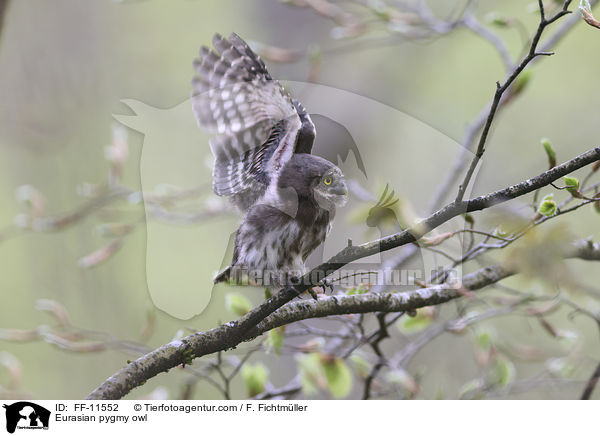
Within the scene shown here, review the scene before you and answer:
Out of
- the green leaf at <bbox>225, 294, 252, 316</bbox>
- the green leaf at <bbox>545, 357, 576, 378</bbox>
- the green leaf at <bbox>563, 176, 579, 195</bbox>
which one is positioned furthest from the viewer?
the green leaf at <bbox>545, 357, 576, 378</bbox>

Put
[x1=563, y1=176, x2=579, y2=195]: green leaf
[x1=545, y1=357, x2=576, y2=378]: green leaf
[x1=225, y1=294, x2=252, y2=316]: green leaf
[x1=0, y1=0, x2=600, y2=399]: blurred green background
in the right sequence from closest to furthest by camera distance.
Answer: [x1=563, y1=176, x2=579, y2=195]: green leaf, [x1=225, y1=294, x2=252, y2=316]: green leaf, [x1=545, y1=357, x2=576, y2=378]: green leaf, [x1=0, y1=0, x2=600, y2=399]: blurred green background

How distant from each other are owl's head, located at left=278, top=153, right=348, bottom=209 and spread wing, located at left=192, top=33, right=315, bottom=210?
0.01m

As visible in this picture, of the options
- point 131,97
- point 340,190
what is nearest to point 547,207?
point 340,190

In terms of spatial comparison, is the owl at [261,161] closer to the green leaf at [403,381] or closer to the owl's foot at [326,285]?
the owl's foot at [326,285]

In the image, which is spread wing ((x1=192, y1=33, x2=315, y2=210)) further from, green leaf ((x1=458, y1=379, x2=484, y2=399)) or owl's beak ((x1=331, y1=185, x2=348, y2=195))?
green leaf ((x1=458, y1=379, x2=484, y2=399))

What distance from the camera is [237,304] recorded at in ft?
1.91

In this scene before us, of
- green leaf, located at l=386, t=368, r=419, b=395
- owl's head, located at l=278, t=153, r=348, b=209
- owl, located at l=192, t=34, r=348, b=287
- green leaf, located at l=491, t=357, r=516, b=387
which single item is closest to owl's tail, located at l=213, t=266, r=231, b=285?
owl, located at l=192, t=34, r=348, b=287

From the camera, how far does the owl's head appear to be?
524mm

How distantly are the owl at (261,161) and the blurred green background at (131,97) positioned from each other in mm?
373

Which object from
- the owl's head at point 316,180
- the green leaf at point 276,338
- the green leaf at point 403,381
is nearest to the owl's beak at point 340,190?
the owl's head at point 316,180

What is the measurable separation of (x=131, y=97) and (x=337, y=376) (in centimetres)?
71

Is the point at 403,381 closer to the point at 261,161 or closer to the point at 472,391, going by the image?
the point at 472,391

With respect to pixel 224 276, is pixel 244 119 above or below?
above
